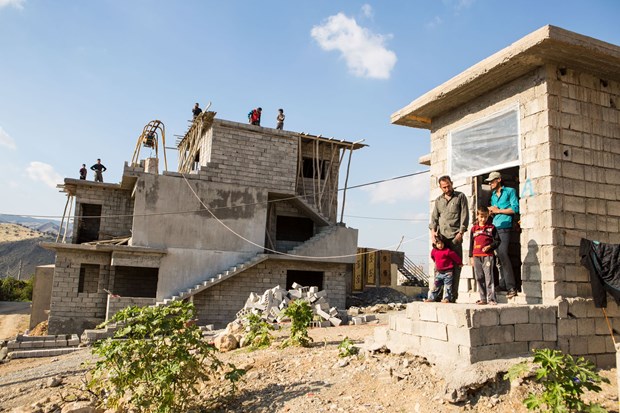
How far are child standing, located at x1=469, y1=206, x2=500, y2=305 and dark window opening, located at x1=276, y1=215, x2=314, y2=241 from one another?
15.5 m

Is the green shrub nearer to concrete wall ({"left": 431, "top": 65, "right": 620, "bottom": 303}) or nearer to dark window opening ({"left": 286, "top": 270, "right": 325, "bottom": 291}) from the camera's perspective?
dark window opening ({"left": 286, "top": 270, "right": 325, "bottom": 291})

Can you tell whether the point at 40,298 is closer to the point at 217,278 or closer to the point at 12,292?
the point at 217,278

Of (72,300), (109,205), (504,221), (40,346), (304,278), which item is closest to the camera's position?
(504,221)

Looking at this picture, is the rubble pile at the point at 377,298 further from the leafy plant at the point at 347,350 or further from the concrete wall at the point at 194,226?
the leafy plant at the point at 347,350

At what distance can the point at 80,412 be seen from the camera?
623 centimetres

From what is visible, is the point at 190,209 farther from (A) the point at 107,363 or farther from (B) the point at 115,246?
(A) the point at 107,363

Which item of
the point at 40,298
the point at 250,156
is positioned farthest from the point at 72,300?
the point at 250,156

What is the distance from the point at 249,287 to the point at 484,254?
1347 centimetres

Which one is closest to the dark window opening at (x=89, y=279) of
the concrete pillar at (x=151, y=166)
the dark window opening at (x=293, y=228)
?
the concrete pillar at (x=151, y=166)

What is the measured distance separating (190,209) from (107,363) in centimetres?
1291

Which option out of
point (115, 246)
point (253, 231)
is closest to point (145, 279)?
point (115, 246)

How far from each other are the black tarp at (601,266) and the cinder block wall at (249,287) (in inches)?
549

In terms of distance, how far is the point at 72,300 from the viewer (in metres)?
17.0

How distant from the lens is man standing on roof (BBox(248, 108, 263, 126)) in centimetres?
2041
